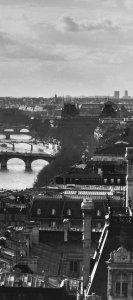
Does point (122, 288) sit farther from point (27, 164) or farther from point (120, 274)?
point (27, 164)

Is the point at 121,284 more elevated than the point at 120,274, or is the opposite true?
the point at 120,274

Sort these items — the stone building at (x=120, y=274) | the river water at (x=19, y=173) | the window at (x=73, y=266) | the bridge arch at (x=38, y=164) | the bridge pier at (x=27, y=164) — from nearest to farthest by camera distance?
the stone building at (x=120, y=274) → the window at (x=73, y=266) → the river water at (x=19, y=173) → the bridge pier at (x=27, y=164) → the bridge arch at (x=38, y=164)

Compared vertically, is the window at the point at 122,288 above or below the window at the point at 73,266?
above

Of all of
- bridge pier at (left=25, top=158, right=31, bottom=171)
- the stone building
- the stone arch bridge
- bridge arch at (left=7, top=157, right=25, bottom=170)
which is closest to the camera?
the stone building

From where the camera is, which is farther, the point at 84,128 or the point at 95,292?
the point at 84,128

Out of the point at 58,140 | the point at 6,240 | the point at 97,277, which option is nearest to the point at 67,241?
the point at 6,240

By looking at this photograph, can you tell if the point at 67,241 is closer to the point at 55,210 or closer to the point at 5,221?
the point at 55,210

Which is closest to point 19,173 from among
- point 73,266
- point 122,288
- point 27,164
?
point 27,164

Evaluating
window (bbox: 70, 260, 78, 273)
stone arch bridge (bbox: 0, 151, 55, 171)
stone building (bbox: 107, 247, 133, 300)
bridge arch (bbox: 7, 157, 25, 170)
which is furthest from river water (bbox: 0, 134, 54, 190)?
stone building (bbox: 107, 247, 133, 300)

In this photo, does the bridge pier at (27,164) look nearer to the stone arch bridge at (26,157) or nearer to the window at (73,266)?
the stone arch bridge at (26,157)

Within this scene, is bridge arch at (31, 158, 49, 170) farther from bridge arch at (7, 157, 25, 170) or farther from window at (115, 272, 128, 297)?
window at (115, 272, 128, 297)

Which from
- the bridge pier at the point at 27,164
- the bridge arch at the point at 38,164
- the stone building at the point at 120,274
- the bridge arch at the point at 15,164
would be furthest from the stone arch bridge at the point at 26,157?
Answer: the stone building at the point at 120,274
